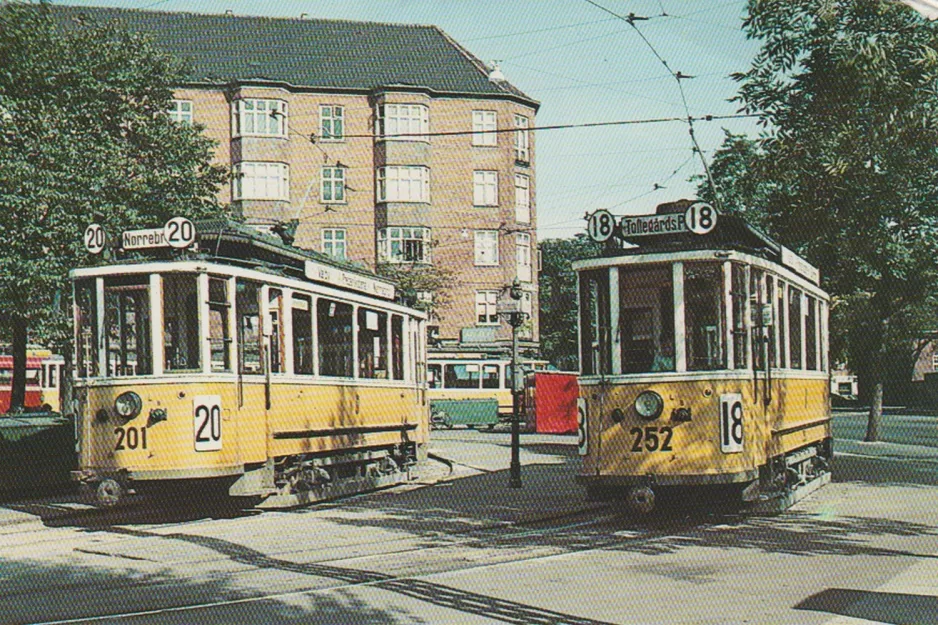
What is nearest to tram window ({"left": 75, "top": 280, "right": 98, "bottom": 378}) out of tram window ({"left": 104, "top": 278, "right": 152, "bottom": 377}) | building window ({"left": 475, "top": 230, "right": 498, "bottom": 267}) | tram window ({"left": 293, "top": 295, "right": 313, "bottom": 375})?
tram window ({"left": 104, "top": 278, "right": 152, "bottom": 377})

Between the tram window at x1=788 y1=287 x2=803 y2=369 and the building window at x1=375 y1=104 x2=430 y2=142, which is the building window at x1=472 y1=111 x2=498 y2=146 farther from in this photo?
the tram window at x1=788 y1=287 x2=803 y2=369

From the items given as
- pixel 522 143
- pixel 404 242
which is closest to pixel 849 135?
pixel 404 242

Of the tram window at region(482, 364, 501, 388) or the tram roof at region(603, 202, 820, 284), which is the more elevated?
the tram roof at region(603, 202, 820, 284)

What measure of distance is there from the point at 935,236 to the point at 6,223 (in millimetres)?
17348

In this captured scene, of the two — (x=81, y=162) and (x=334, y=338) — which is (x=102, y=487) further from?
(x=81, y=162)

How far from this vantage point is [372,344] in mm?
17828

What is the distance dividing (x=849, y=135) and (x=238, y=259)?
7279mm

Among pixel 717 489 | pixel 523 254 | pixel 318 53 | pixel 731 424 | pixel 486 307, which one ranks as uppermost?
pixel 318 53

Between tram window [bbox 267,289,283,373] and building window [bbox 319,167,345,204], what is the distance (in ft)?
130

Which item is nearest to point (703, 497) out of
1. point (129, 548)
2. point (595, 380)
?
point (595, 380)

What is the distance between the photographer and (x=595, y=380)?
1254 cm

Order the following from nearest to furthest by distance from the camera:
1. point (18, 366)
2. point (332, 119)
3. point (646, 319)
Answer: point (646, 319), point (18, 366), point (332, 119)

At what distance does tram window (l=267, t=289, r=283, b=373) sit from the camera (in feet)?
47.7

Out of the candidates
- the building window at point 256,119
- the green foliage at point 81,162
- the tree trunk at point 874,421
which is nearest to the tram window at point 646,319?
the green foliage at point 81,162
